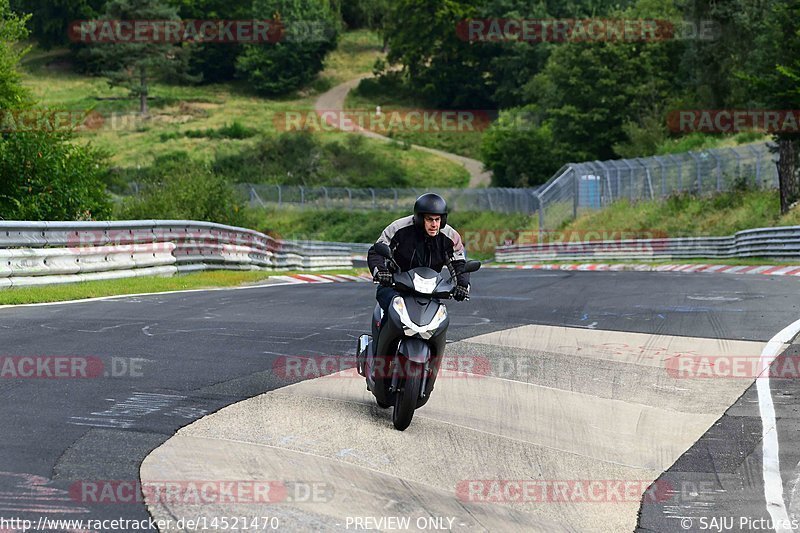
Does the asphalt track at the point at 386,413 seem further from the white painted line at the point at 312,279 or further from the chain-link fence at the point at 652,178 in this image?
the chain-link fence at the point at 652,178

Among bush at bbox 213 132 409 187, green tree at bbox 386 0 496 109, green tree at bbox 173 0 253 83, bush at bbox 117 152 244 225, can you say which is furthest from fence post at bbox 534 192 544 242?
green tree at bbox 173 0 253 83

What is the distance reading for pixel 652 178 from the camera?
45.1m

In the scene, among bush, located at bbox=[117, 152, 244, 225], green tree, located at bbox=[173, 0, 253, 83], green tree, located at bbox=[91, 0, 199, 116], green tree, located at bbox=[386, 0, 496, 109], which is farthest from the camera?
green tree, located at bbox=[173, 0, 253, 83]

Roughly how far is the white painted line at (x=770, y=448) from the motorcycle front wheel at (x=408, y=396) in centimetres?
237

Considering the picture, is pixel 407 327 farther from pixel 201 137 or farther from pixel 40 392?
pixel 201 137

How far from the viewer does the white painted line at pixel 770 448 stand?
6.31 metres

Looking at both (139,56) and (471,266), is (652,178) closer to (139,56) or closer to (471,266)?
(471,266)

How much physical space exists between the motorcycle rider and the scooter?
0.13 m

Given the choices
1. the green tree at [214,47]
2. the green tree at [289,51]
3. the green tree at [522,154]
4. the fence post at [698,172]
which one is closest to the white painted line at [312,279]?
the fence post at [698,172]

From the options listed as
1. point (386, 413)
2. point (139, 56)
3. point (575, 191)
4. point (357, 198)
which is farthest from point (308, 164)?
point (386, 413)

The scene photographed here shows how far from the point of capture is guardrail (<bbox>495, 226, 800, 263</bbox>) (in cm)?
2973

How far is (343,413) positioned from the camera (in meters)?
8.15

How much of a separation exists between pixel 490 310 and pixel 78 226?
7148 millimetres

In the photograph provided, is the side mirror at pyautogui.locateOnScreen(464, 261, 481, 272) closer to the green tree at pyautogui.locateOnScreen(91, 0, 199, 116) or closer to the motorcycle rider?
the motorcycle rider
